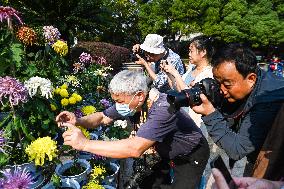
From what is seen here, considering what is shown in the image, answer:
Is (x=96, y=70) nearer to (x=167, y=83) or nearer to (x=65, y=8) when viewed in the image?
(x=167, y=83)


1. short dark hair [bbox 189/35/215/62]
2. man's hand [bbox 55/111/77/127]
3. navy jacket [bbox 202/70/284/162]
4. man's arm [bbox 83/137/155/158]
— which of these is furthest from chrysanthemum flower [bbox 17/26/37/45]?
short dark hair [bbox 189/35/215/62]

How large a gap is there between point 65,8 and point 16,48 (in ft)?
32.8

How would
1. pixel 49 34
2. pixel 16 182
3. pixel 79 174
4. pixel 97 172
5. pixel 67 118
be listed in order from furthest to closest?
pixel 49 34, pixel 97 172, pixel 79 174, pixel 67 118, pixel 16 182

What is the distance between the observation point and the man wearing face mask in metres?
2.38

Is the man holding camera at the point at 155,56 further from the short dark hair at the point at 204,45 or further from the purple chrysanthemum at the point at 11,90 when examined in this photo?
the purple chrysanthemum at the point at 11,90

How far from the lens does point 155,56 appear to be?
4.42m

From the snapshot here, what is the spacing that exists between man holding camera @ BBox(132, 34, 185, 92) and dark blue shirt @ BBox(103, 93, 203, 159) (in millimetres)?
1427

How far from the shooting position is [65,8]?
1205 centimetres

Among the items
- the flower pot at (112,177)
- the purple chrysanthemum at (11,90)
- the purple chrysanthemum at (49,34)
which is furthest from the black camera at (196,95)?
the purple chrysanthemum at (49,34)

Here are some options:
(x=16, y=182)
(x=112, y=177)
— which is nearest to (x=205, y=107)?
(x=16, y=182)

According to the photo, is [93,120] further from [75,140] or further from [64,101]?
[75,140]

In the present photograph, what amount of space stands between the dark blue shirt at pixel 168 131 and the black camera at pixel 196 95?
139 millimetres

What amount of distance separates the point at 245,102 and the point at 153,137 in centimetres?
73

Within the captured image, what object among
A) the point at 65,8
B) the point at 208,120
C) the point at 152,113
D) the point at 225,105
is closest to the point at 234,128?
the point at 225,105
